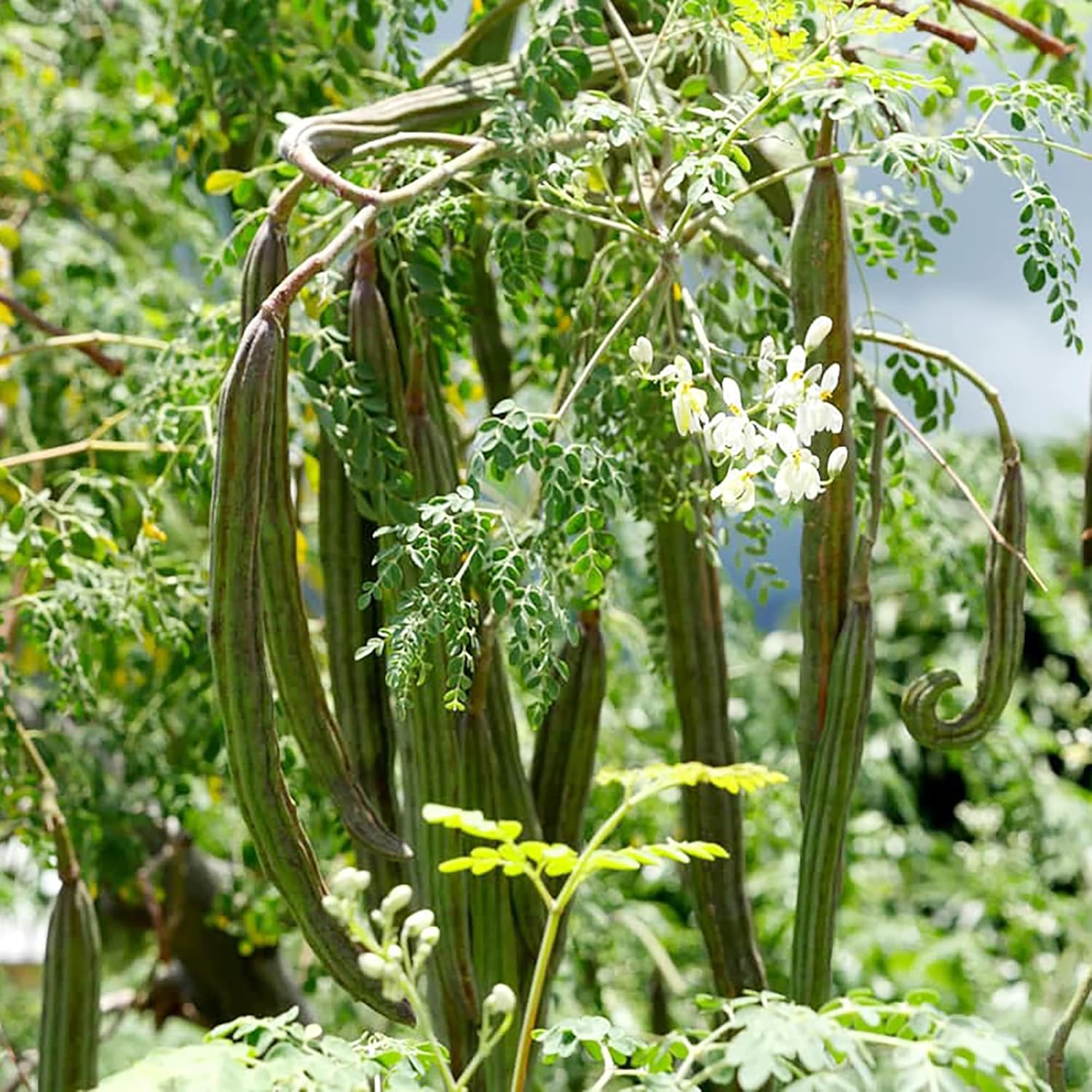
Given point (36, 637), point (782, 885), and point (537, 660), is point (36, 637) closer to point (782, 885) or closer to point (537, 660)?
point (537, 660)

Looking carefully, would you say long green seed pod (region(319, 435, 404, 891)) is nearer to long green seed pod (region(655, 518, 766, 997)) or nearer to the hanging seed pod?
the hanging seed pod

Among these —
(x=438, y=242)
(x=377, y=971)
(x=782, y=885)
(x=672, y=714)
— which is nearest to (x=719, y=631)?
(x=438, y=242)

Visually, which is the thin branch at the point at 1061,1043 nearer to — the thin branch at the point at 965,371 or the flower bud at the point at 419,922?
the thin branch at the point at 965,371

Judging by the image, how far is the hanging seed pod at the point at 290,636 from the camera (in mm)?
1060

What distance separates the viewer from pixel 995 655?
1.20m

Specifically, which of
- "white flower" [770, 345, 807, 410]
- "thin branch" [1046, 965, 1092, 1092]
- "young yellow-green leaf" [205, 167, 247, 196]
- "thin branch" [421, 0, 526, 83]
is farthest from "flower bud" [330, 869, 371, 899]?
"thin branch" [421, 0, 526, 83]

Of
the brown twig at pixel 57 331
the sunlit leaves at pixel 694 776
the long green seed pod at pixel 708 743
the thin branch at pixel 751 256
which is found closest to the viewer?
the sunlit leaves at pixel 694 776

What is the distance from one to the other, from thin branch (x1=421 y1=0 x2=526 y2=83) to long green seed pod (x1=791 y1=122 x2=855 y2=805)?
0.36 metres

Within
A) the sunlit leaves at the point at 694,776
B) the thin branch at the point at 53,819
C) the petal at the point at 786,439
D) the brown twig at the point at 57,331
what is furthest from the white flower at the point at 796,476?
the brown twig at the point at 57,331

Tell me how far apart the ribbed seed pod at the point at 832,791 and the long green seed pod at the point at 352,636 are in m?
0.29

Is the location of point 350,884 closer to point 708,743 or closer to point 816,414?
point 816,414

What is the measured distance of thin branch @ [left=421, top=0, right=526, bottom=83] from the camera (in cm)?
135

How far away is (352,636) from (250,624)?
189 millimetres

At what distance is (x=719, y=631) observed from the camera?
137 centimetres
